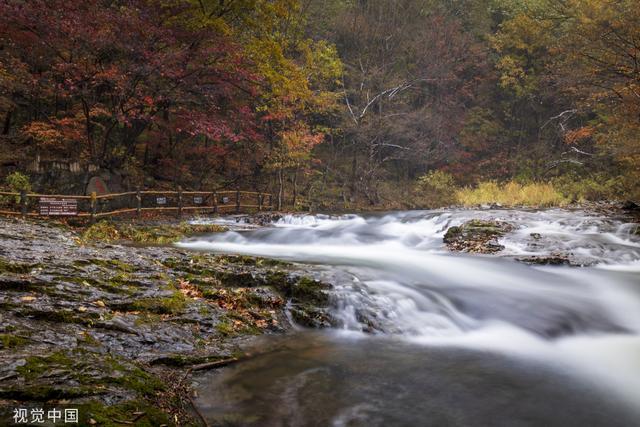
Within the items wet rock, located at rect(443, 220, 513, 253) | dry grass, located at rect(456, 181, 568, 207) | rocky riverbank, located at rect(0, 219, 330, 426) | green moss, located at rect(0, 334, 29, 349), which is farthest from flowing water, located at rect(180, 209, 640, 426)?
dry grass, located at rect(456, 181, 568, 207)

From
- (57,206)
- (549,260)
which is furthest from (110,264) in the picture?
(549,260)

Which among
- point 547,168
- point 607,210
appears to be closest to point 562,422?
point 607,210

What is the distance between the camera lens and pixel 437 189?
25703 mm

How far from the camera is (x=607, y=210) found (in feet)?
45.3

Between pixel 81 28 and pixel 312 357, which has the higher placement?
pixel 81 28

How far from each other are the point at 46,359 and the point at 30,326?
84 cm

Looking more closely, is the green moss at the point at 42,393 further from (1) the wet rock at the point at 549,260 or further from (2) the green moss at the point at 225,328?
(1) the wet rock at the point at 549,260

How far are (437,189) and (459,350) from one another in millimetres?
21424

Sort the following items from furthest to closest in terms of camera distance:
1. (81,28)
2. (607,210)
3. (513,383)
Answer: (607,210)
(81,28)
(513,383)

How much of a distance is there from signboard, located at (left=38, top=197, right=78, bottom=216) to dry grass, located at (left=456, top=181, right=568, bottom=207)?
16.9 metres

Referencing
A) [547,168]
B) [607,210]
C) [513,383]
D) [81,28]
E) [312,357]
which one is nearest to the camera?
[513,383]

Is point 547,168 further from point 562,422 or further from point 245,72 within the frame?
point 562,422

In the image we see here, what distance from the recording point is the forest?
42.9 feet

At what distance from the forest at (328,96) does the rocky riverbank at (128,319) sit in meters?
7.87
